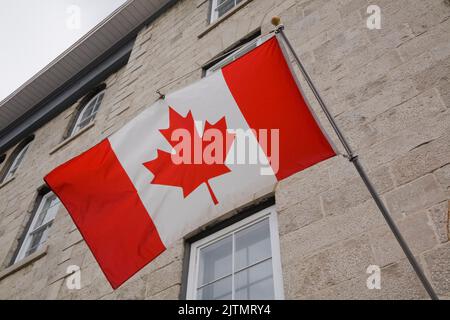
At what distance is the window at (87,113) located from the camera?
10.4 meters

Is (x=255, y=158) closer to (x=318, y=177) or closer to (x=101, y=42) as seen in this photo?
(x=318, y=177)

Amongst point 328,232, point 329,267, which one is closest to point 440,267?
point 329,267

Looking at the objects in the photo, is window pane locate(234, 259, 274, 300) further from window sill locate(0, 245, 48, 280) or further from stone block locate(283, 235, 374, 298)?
window sill locate(0, 245, 48, 280)

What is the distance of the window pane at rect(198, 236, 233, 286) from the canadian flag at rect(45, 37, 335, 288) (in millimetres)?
853

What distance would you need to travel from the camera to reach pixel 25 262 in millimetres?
6797

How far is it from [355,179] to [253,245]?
1132mm

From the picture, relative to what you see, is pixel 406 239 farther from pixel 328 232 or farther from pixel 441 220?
pixel 328 232

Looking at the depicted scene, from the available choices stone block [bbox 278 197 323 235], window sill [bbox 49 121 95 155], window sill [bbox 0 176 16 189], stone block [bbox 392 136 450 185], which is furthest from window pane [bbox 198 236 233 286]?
window sill [bbox 0 176 16 189]

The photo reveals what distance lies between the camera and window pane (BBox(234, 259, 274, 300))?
141 inches

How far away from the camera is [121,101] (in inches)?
326

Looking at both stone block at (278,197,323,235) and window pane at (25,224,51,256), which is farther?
window pane at (25,224,51,256)

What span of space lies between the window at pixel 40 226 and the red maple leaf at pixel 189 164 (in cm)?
503

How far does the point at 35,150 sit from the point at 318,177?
29.6ft
